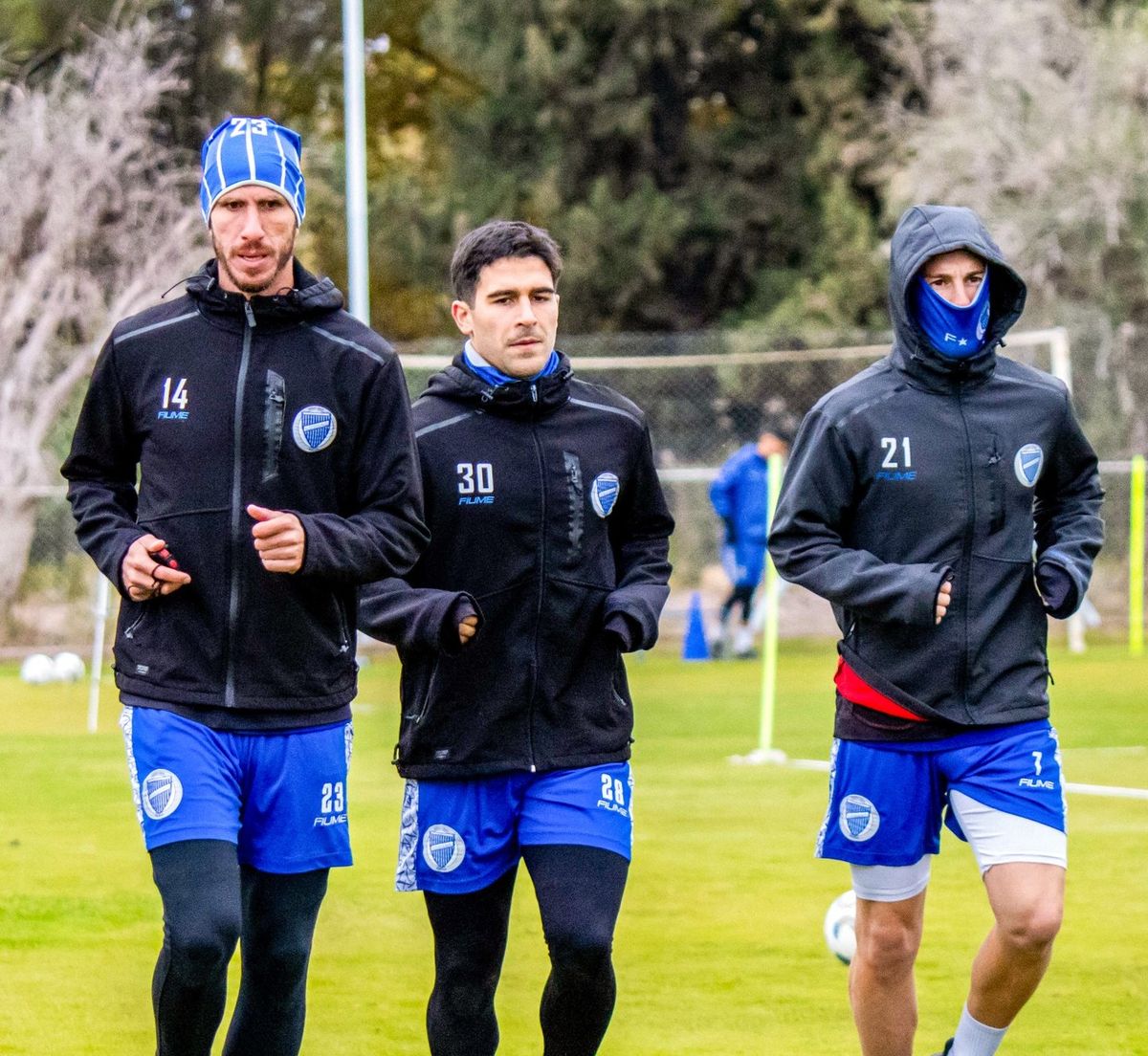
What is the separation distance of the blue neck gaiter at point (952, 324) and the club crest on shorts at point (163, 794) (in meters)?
2.09

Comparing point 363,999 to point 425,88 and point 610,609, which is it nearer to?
point 610,609

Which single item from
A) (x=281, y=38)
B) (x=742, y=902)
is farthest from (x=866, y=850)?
(x=281, y=38)

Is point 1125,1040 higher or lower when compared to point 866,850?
lower

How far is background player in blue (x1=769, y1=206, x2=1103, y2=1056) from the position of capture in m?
4.90

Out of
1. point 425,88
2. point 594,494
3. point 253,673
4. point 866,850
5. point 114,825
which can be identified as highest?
point 425,88

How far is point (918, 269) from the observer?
5156 mm

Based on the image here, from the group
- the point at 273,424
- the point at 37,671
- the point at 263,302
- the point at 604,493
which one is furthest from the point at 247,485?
the point at 37,671

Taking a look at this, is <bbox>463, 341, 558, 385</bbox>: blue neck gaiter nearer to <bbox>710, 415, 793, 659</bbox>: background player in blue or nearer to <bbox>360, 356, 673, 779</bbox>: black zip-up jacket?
<bbox>360, 356, 673, 779</bbox>: black zip-up jacket

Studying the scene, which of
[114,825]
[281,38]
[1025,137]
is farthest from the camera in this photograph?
[281,38]

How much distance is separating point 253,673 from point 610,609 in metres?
0.84

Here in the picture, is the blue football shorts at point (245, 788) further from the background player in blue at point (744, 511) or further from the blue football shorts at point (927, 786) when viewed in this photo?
the background player in blue at point (744, 511)

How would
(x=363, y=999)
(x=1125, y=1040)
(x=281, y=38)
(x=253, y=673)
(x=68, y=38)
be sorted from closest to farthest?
(x=253, y=673) < (x=1125, y=1040) < (x=363, y=999) < (x=68, y=38) < (x=281, y=38)

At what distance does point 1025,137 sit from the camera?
86.4 ft

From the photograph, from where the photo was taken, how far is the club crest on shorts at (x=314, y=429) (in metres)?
4.62
